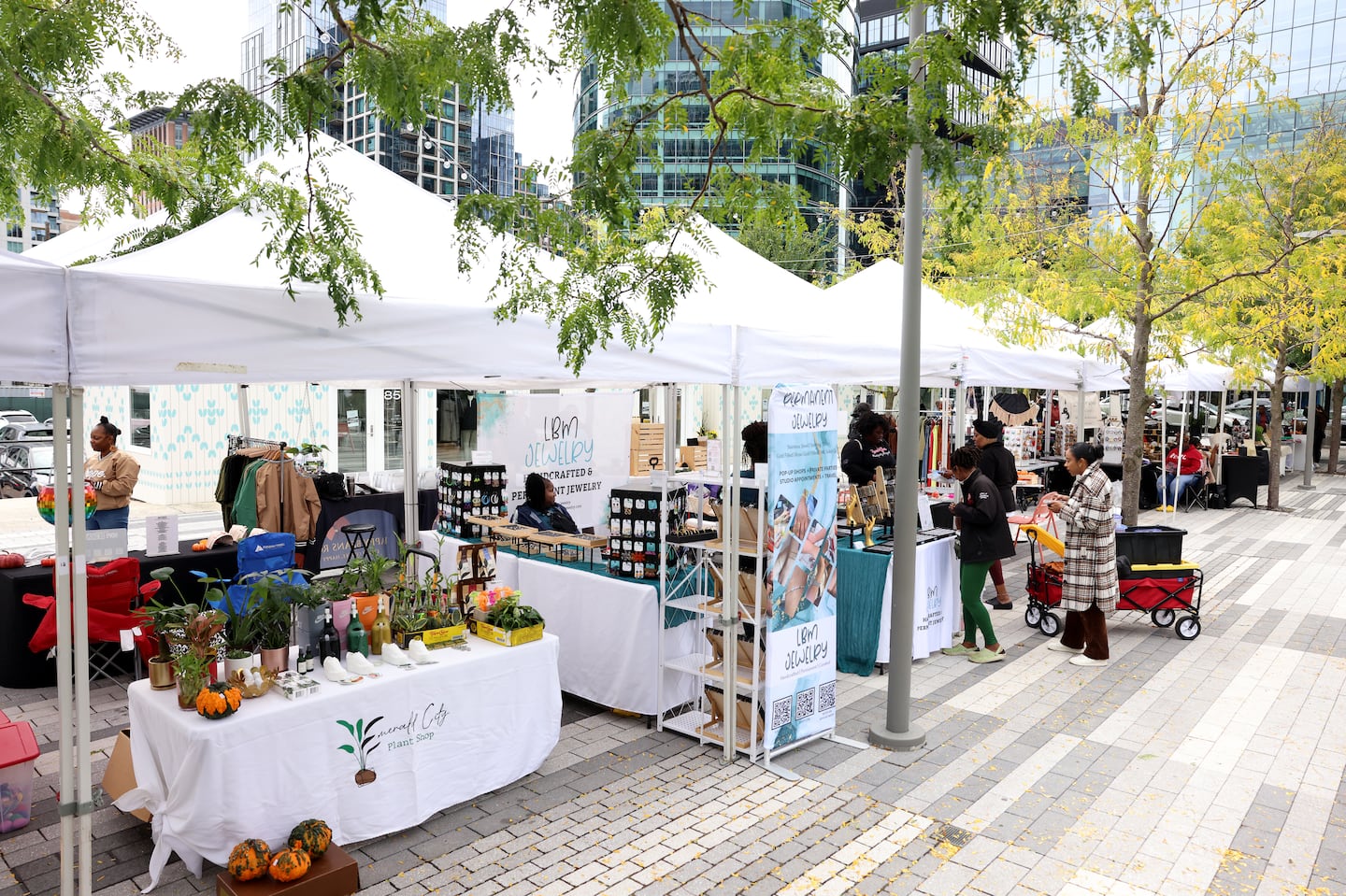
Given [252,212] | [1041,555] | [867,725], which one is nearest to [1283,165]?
[1041,555]

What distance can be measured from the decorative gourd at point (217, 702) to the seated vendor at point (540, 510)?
10.0 feet

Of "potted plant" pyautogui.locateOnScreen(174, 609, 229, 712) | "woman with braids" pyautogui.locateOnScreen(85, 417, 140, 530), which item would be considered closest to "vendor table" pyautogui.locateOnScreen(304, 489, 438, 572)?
"woman with braids" pyautogui.locateOnScreen(85, 417, 140, 530)

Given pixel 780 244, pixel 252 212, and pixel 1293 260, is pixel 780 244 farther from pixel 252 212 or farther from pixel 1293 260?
pixel 252 212

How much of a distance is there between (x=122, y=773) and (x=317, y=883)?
142 centimetres

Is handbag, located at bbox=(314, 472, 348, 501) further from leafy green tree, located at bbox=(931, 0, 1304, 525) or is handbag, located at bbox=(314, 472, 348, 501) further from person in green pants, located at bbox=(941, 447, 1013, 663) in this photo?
leafy green tree, located at bbox=(931, 0, 1304, 525)

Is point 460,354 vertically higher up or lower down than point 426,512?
higher up

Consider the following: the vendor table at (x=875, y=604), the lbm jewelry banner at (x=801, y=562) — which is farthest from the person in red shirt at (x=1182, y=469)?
the lbm jewelry banner at (x=801, y=562)

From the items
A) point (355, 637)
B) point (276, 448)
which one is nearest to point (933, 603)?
point (355, 637)

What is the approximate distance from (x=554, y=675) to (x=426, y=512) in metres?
6.27

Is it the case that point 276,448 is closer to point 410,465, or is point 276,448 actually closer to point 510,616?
point 410,465

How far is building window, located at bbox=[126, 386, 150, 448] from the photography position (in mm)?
15414

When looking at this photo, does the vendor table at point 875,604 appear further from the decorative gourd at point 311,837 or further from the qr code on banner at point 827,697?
the decorative gourd at point 311,837

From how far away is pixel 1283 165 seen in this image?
44.6 ft

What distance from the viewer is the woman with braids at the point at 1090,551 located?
6730 millimetres
